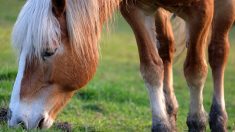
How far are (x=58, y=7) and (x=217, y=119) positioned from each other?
2589 mm

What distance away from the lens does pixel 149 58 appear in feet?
22.4

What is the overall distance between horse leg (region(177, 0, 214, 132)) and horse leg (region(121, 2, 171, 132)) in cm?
39

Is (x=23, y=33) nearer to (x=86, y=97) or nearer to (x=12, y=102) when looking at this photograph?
(x=12, y=102)

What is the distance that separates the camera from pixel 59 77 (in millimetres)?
5840

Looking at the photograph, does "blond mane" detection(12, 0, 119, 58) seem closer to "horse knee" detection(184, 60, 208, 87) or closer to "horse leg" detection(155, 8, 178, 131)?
"horse knee" detection(184, 60, 208, 87)

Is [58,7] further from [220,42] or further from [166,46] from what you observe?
[220,42]

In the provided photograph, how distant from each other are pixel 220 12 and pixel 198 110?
4.15 feet

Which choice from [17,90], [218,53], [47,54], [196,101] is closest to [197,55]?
[196,101]

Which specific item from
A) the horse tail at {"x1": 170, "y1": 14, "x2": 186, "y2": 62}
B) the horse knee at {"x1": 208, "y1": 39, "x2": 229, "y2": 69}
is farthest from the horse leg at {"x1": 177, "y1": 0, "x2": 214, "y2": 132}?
the horse tail at {"x1": 170, "y1": 14, "x2": 186, "y2": 62}

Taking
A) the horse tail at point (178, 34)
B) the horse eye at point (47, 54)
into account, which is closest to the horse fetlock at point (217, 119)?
the horse tail at point (178, 34)

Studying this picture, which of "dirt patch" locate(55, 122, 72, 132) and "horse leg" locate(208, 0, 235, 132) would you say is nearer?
"dirt patch" locate(55, 122, 72, 132)

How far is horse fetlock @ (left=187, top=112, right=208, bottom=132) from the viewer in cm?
721

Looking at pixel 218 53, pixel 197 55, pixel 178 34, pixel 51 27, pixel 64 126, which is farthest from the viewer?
pixel 178 34

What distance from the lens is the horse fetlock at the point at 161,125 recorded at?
22.2ft
